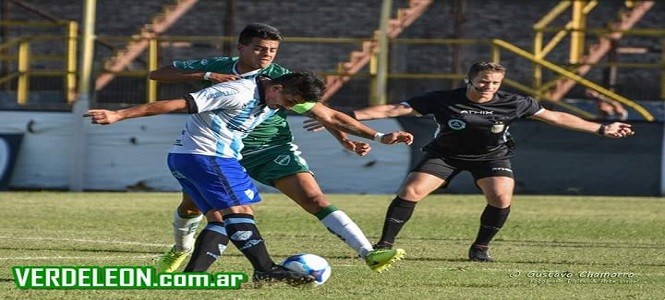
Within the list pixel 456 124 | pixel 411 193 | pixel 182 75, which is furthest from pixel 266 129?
pixel 456 124

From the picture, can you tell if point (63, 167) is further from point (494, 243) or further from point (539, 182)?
point (494, 243)

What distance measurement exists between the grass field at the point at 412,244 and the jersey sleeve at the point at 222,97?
1066 millimetres

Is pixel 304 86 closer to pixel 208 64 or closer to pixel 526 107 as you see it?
pixel 208 64

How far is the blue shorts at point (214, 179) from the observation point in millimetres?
8953

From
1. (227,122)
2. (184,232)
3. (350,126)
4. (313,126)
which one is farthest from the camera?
(313,126)

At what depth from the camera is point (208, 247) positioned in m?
8.99

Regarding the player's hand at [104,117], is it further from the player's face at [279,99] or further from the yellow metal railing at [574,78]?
the yellow metal railing at [574,78]

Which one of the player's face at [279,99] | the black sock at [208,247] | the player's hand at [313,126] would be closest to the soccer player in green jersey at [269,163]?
the player's hand at [313,126]

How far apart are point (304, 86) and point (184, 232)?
5.72 feet

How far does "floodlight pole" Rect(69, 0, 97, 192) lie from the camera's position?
20.1m

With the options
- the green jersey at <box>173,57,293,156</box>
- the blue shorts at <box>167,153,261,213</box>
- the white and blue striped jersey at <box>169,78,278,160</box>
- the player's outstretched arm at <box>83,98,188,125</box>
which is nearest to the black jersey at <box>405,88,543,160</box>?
the green jersey at <box>173,57,293,156</box>

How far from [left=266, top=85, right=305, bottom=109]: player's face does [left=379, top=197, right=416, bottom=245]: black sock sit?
9.04 feet

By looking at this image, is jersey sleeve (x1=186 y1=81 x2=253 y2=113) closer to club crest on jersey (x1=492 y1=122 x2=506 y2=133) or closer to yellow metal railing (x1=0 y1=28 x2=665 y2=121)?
club crest on jersey (x1=492 y1=122 x2=506 y2=133)

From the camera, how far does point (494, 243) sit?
512 inches
